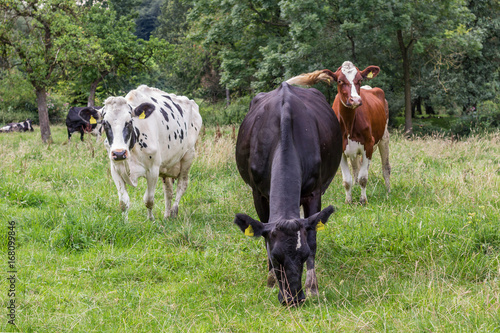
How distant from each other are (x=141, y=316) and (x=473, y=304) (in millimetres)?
2560

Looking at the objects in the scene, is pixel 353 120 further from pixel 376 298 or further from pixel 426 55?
pixel 426 55

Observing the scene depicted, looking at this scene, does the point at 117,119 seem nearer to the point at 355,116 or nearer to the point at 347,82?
the point at 347,82

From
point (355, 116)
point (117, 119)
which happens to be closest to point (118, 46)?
point (355, 116)

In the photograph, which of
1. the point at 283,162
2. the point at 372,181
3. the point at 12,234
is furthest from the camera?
the point at 372,181

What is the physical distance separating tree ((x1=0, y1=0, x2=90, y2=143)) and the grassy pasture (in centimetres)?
913

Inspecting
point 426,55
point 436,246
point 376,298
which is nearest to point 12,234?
point 376,298

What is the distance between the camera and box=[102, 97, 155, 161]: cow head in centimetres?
537

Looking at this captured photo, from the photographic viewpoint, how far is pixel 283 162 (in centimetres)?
388

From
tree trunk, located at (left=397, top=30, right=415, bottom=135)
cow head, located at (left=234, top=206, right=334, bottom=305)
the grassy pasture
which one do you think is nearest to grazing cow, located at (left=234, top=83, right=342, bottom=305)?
cow head, located at (left=234, top=206, right=334, bottom=305)

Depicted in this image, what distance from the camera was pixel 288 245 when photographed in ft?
10.9

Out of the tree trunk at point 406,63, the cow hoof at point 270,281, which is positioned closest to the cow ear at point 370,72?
the cow hoof at point 270,281

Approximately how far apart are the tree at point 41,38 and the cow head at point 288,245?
13.7m

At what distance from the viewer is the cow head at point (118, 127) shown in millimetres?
5371

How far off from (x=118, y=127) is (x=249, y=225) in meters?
2.74
